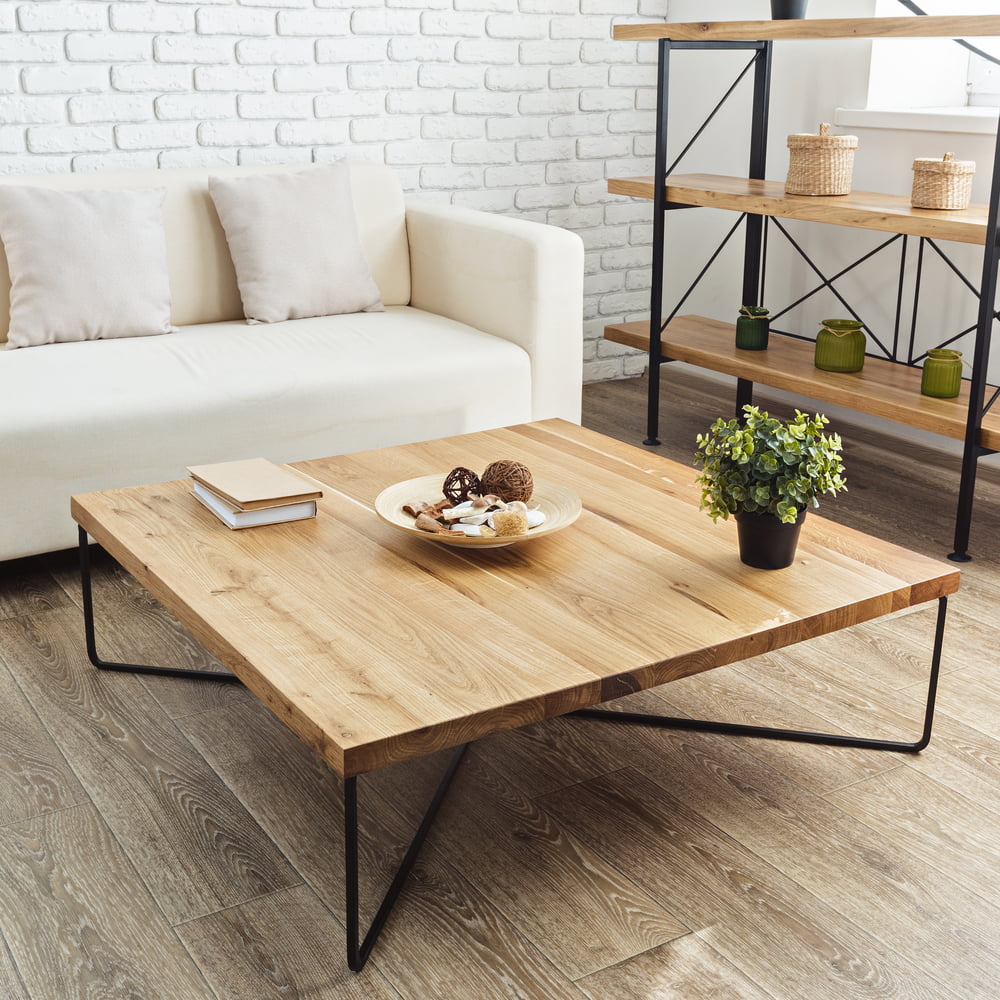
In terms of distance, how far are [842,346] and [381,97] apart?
158 cm

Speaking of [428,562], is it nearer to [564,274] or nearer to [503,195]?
[564,274]

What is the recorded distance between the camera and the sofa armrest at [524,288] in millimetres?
2910

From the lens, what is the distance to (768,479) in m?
1.66

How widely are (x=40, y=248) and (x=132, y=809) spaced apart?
4.99 feet

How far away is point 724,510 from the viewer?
1.69m

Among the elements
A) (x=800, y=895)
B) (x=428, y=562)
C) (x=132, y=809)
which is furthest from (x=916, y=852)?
(x=132, y=809)

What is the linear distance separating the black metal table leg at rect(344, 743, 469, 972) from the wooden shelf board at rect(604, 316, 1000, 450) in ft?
5.00

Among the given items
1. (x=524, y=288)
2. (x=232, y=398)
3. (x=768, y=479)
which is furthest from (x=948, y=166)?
(x=232, y=398)

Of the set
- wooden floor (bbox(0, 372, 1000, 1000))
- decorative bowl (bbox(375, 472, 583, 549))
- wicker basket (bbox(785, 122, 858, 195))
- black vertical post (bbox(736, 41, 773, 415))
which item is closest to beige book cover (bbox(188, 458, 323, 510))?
decorative bowl (bbox(375, 472, 583, 549))

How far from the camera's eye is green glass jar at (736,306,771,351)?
10.9ft

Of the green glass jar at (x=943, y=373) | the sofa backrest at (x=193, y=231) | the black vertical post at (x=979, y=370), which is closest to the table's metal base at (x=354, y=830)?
the sofa backrest at (x=193, y=231)

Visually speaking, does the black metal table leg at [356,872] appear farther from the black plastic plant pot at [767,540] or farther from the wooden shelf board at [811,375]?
the wooden shelf board at [811,375]

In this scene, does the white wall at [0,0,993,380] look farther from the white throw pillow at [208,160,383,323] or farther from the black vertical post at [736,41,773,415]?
the white throw pillow at [208,160,383,323]

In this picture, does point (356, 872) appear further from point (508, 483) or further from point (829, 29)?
point (829, 29)
